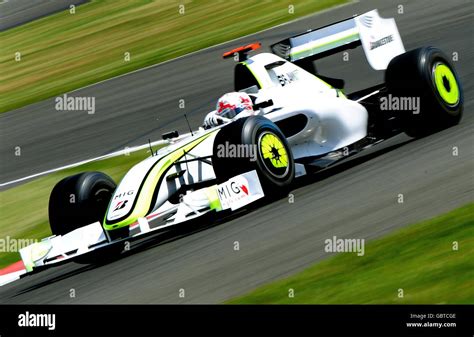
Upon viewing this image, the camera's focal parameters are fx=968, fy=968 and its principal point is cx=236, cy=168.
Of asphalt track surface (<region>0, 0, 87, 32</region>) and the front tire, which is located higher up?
asphalt track surface (<region>0, 0, 87, 32</region>)

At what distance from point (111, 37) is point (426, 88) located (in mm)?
13815

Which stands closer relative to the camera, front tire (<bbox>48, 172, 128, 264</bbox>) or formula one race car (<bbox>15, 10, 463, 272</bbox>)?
formula one race car (<bbox>15, 10, 463, 272</bbox>)

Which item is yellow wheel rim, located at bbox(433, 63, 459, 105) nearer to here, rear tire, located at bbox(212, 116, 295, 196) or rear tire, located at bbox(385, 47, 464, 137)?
rear tire, located at bbox(385, 47, 464, 137)

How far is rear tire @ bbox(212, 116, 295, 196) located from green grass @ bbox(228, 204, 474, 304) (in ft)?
6.12

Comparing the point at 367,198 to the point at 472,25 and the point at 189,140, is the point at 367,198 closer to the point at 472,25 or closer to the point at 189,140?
the point at 189,140

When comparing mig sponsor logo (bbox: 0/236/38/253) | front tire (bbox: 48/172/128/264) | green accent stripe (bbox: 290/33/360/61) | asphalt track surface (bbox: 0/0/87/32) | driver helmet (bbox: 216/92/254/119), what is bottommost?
mig sponsor logo (bbox: 0/236/38/253)

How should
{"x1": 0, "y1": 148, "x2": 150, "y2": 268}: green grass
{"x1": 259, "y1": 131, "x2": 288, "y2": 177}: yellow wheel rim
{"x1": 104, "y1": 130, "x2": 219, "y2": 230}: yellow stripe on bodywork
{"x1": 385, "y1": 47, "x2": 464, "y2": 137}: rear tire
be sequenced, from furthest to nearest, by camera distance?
{"x1": 0, "y1": 148, "x2": 150, "y2": 268}: green grass, {"x1": 385, "y1": 47, "x2": 464, "y2": 137}: rear tire, {"x1": 259, "y1": 131, "x2": 288, "y2": 177}: yellow wheel rim, {"x1": 104, "y1": 130, "x2": 219, "y2": 230}: yellow stripe on bodywork

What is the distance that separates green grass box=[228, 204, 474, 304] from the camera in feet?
22.9

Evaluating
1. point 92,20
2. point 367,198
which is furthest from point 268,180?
point 92,20

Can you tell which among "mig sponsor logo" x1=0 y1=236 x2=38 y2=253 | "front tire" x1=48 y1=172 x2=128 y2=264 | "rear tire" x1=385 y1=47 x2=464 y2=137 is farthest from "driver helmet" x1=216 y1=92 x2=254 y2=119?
"mig sponsor logo" x1=0 y1=236 x2=38 y2=253

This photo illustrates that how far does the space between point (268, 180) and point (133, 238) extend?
63.6 inches

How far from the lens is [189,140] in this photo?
1037cm

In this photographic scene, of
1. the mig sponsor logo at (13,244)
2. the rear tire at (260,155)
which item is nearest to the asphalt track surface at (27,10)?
the mig sponsor logo at (13,244)
